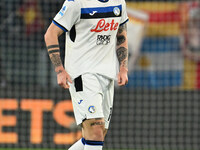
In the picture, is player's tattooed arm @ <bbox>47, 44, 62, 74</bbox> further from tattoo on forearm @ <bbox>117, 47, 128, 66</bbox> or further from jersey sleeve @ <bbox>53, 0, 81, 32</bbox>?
tattoo on forearm @ <bbox>117, 47, 128, 66</bbox>

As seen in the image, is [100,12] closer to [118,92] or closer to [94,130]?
[94,130]

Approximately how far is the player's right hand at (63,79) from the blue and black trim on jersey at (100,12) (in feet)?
1.82

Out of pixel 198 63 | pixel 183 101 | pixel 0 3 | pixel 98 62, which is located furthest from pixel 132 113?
pixel 98 62

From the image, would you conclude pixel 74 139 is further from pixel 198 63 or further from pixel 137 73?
pixel 198 63

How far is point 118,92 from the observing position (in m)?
9.98

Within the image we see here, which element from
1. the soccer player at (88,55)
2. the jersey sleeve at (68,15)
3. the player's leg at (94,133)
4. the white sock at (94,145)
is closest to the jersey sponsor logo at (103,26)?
the soccer player at (88,55)

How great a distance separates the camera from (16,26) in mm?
10609

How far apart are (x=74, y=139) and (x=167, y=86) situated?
224 centimetres

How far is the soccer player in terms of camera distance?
546 centimetres

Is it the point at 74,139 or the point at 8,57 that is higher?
the point at 8,57

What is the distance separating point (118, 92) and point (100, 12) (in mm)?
4525

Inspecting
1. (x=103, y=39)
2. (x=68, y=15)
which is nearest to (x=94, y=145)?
(x=103, y=39)

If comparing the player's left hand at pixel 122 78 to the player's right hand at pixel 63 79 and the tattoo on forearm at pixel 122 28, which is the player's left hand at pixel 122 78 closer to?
the tattoo on forearm at pixel 122 28

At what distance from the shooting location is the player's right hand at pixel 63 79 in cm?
534
